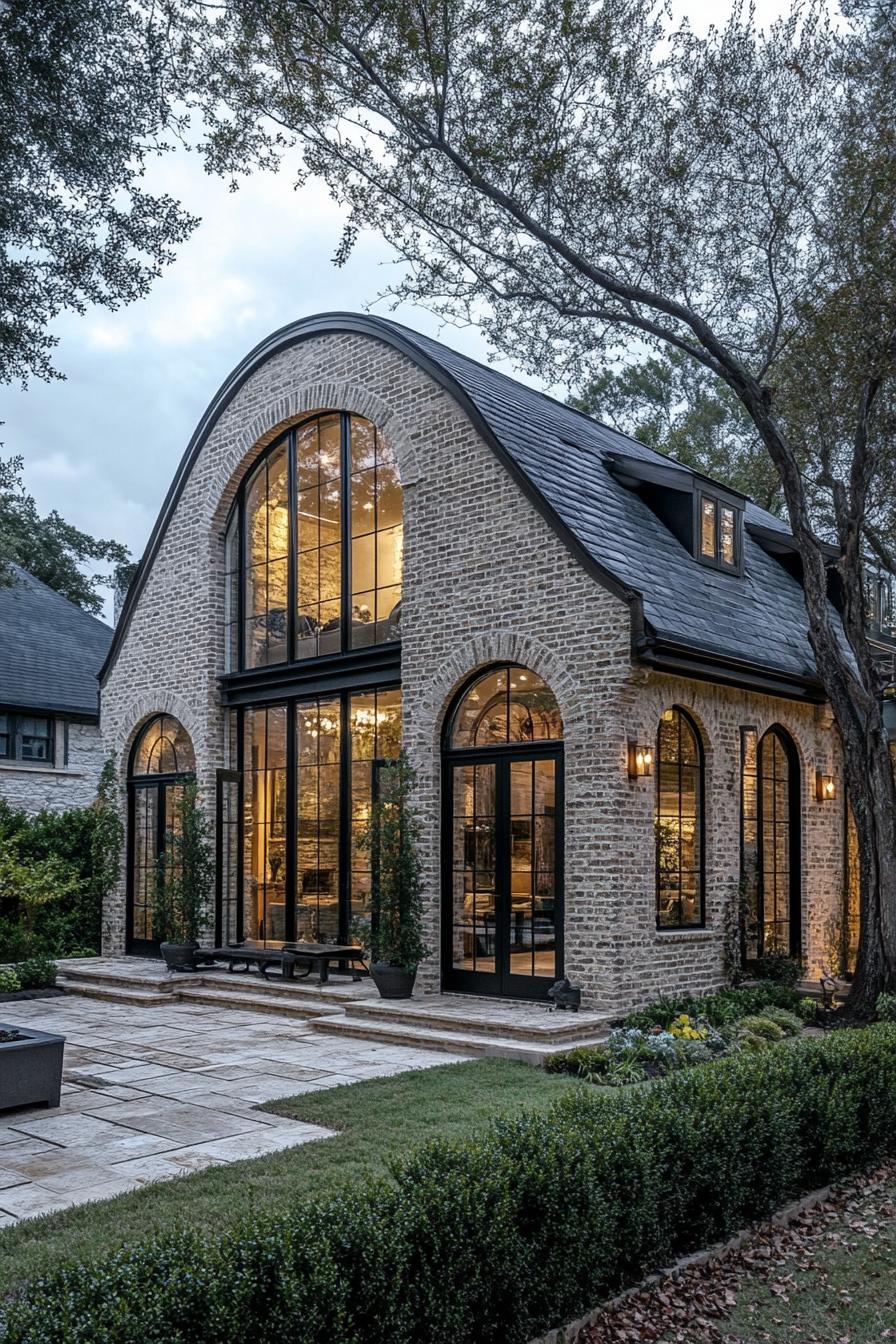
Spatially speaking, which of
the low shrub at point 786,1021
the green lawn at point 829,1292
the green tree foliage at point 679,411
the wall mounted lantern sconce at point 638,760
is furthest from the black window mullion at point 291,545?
the green tree foliage at point 679,411

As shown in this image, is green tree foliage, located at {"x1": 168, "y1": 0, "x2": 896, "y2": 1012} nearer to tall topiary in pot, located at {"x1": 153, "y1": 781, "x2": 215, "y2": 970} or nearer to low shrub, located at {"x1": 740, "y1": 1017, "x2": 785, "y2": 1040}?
low shrub, located at {"x1": 740, "y1": 1017, "x2": 785, "y2": 1040}

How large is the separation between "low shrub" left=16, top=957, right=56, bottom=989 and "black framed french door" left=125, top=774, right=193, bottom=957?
5.64 ft

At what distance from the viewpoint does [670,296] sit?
11.7 metres

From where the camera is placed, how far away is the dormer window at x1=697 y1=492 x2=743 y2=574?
13.2 meters

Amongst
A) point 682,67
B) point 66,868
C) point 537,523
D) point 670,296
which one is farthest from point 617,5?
point 66,868

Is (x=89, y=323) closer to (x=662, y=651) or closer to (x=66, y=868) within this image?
(x=662, y=651)

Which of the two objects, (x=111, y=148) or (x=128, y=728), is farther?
(x=128, y=728)

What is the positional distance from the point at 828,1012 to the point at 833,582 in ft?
24.2

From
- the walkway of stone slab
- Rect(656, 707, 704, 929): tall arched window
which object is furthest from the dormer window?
the walkway of stone slab

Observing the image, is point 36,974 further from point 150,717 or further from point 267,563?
point 267,563

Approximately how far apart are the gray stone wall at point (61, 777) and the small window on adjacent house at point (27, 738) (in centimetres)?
16

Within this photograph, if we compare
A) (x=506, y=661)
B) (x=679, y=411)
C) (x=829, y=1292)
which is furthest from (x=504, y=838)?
(x=679, y=411)

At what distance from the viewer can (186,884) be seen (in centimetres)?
1421

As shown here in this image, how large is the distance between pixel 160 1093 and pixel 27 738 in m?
15.0
